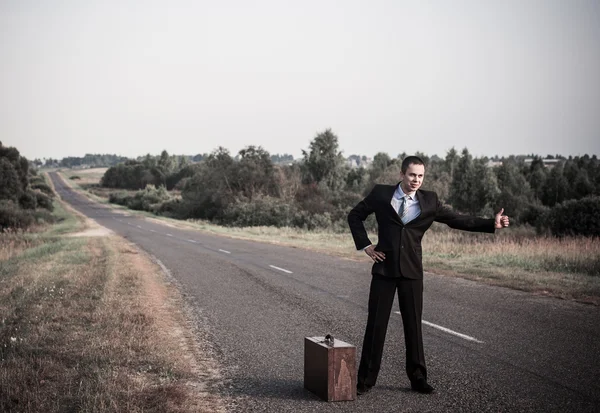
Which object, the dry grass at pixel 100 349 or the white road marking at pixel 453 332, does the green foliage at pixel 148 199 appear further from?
the white road marking at pixel 453 332

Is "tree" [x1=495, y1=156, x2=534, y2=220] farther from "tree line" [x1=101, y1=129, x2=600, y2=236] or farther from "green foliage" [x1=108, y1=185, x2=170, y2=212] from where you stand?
"green foliage" [x1=108, y1=185, x2=170, y2=212]

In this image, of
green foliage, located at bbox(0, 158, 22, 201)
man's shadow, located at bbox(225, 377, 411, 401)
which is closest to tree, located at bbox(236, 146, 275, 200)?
green foliage, located at bbox(0, 158, 22, 201)

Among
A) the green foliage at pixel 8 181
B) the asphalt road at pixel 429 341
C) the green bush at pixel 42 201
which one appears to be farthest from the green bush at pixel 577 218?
the green bush at pixel 42 201

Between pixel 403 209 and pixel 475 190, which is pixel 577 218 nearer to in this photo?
pixel 403 209

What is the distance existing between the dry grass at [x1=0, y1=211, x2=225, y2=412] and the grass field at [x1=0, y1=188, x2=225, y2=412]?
11 millimetres

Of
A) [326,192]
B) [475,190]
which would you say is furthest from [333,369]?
[475,190]

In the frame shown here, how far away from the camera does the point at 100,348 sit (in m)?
7.27

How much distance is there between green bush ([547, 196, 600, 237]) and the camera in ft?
86.4

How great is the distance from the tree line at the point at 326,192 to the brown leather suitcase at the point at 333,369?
24571 mm

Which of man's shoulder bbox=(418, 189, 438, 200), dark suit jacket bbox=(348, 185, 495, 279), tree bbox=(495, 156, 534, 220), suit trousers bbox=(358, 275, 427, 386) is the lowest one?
suit trousers bbox=(358, 275, 427, 386)

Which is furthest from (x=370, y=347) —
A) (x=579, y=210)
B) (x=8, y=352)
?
(x=579, y=210)

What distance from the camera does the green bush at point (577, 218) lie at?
26344 millimetres

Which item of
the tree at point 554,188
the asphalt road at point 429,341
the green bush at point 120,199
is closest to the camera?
the asphalt road at point 429,341

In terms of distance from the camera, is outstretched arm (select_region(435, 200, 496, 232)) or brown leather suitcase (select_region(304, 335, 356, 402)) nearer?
brown leather suitcase (select_region(304, 335, 356, 402))
